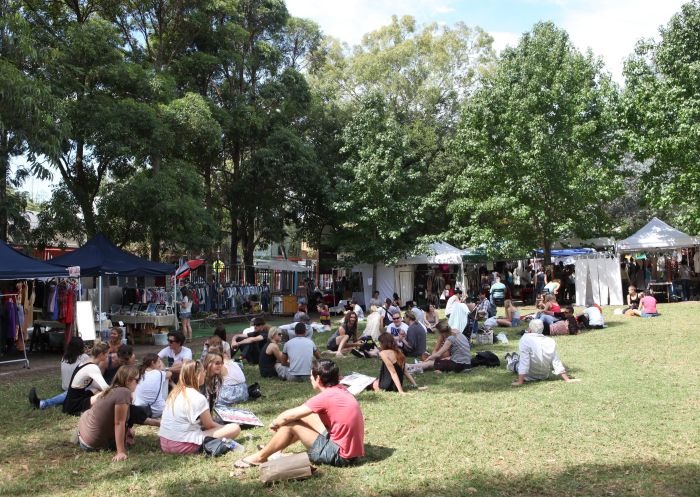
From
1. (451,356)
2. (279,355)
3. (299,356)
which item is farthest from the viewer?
(451,356)

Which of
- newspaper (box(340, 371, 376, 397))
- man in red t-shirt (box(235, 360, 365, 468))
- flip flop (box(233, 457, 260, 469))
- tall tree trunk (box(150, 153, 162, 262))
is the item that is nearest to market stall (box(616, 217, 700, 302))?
tall tree trunk (box(150, 153, 162, 262))

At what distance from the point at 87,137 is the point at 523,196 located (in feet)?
50.6

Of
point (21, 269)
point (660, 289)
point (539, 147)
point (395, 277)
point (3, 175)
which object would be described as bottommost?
point (660, 289)

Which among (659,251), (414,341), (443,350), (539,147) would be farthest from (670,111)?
(443,350)

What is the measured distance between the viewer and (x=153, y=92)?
63.4 feet

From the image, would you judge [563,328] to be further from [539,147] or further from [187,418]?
[187,418]

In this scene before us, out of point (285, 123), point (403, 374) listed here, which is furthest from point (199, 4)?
point (403, 374)

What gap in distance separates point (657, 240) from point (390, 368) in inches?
652

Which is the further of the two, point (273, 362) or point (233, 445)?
point (273, 362)

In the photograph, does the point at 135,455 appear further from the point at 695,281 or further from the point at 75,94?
the point at 695,281

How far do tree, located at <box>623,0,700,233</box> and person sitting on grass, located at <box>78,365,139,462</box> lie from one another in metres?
18.7

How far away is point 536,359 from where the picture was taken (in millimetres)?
9312

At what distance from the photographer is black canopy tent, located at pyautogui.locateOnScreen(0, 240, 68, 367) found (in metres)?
11.6

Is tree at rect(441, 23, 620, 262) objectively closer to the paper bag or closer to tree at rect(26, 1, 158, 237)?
tree at rect(26, 1, 158, 237)
